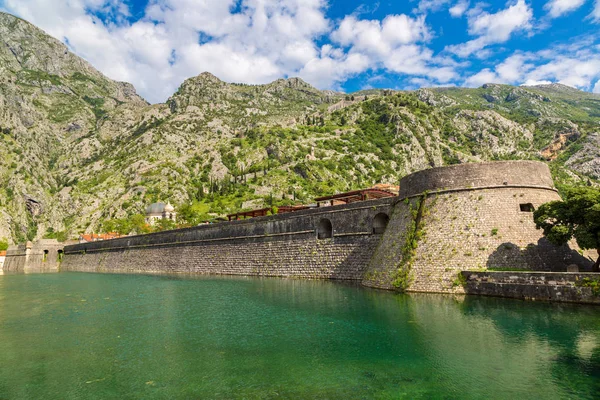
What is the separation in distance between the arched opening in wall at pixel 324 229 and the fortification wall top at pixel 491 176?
11.5 meters

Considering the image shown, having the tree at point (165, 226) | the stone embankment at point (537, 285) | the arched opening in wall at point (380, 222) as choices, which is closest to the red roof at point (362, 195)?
the arched opening in wall at point (380, 222)

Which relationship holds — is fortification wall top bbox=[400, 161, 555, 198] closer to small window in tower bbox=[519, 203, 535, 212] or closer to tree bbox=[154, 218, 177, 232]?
small window in tower bbox=[519, 203, 535, 212]

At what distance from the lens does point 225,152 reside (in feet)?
445

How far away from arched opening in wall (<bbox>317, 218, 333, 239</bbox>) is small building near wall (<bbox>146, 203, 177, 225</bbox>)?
84.5 metres

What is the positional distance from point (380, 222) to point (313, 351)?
19.0 meters

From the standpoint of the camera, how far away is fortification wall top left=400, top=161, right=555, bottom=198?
23.1 m

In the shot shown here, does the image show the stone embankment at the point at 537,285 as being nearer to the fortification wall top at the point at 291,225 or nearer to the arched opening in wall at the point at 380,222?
the arched opening in wall at the point at 380,222

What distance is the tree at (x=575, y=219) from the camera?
18.0 m

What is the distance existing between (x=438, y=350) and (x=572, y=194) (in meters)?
12.5

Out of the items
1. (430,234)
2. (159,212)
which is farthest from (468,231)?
(159,212)

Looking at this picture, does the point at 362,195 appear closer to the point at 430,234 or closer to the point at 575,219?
the point at 430,234

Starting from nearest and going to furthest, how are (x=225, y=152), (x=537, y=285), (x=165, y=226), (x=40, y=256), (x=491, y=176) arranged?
(x=537, y=285), (x=491, y=176), (x=40, y=256), (x=165, y=226), (x=225, y=152)

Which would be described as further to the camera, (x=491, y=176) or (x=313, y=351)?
→ (x=491, y=176)

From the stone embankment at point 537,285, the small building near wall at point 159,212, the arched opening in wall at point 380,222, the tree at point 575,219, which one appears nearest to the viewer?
the stone embankment at point 537,285
